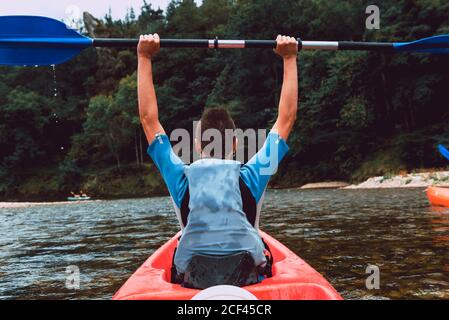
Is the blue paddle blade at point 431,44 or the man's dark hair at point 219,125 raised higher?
the blue paddle blade at point 431,44

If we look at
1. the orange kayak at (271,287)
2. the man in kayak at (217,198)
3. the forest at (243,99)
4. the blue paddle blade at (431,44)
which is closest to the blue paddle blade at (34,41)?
the man in kayak at (217,198)

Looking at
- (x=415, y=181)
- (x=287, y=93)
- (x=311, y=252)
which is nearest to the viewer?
(x=287, y=93)

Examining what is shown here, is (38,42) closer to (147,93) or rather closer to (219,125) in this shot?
(147,93)

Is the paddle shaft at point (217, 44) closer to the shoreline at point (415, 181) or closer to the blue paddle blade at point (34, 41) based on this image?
the blue paddle blade at point (34, 41)

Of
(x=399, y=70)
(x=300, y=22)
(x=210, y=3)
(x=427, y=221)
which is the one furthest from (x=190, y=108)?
(x=427, y=221)

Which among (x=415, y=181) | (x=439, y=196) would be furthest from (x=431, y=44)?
(x=415, y=181)

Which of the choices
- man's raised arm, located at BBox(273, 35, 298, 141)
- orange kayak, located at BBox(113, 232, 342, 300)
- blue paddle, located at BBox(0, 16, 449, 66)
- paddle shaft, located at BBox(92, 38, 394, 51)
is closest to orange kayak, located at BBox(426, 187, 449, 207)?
blue paddle, located at BBox(0, 16, 449, 66)

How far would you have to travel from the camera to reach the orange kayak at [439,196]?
9363 millimetres

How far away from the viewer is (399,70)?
27.0 meters

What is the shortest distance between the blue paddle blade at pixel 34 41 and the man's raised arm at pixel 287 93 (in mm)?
1628

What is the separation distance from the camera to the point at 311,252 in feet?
17.8

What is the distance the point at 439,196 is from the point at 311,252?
5.43 meters

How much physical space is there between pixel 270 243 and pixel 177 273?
5.27 ft
